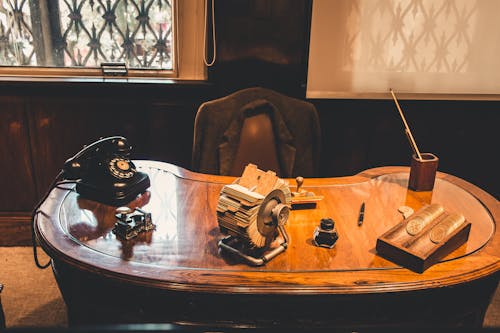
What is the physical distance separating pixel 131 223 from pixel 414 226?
86 centimetres

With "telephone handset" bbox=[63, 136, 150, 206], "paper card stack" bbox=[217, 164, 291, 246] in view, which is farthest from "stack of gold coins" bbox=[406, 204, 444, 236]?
"telephone handset" bbox=[63, 136, 150, 206]

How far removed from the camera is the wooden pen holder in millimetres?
1839

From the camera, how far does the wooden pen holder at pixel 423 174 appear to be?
1839mm

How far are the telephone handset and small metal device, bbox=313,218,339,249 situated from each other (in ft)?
2.26

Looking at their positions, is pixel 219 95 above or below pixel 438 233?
above

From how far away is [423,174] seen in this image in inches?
72.9

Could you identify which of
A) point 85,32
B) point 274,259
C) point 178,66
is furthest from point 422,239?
point 85,32

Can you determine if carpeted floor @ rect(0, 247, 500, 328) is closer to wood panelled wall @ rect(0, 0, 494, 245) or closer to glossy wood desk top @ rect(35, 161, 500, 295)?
wood panelled wall @ rect(0, 0, 494, 245)

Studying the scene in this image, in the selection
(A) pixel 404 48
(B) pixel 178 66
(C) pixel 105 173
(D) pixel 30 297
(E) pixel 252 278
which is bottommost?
(D) pixel 30 297

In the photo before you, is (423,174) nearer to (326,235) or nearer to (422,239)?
(422,239)

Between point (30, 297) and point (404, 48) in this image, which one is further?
point (404, 48)

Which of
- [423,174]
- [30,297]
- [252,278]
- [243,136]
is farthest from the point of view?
[30,297]

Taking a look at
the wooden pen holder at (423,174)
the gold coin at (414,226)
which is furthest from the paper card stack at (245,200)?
the wooden pen holder at (423,174)

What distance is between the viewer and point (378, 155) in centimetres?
292
